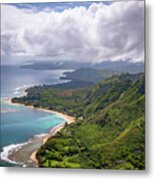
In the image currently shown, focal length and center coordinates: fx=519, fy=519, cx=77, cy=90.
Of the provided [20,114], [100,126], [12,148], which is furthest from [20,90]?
[100,126]

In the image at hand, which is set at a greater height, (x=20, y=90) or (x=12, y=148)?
(x=20, y=90)

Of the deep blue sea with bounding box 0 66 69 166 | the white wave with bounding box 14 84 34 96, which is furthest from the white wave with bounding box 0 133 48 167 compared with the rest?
the white wave with bounding box 14 84 34 96

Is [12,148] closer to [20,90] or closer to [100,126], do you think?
[20,90]

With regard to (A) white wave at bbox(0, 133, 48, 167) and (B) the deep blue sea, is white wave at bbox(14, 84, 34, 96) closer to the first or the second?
(B) the deep blue sea

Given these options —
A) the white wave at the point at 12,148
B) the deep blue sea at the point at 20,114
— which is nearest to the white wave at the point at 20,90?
the deep blue sea at the point at 20,114

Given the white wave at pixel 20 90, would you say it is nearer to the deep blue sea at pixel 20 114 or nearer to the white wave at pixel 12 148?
the deep blue sea at pixel 20 114

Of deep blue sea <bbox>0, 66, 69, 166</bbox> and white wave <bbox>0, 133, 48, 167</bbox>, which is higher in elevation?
deep blue sea <bbox>0, 66, 69, 166</bbox>
